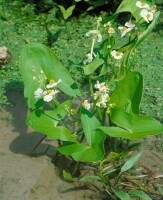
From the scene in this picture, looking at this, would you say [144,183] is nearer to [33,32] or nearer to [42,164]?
[42,164]

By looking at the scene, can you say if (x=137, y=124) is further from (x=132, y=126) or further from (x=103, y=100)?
(x=103, y=100)

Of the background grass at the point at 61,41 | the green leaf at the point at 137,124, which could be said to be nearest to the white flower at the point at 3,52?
the background grass at the point at 61,41

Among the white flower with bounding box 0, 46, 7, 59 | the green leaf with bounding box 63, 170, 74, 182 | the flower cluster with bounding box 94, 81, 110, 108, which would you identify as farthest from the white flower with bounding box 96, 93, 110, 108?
the white flower with bounding box 0, 46, 7, 59

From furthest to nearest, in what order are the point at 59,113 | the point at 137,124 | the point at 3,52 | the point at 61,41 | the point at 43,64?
1. the point at 61,41
2. the point at 3,52
3. the point at 43,64
4. the point at 59,113
5. the point at 137,124

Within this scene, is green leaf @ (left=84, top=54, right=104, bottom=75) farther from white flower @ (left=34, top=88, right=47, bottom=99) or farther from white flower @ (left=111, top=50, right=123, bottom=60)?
white flower @ (left=34, top=88, right=47, bottom=99)

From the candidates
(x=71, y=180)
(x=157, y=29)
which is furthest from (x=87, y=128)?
(x=157, y=29)

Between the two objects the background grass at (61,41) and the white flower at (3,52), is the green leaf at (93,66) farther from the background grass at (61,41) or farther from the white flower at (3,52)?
the white flower at (3,52)

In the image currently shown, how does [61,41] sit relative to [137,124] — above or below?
below

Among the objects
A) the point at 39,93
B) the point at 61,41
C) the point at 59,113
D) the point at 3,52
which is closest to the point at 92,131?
the point at 59,113
